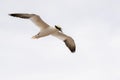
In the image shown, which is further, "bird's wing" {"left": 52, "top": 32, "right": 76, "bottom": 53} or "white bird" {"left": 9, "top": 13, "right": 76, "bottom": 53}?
"bird's wing" {"left": 52, "top": 32, "right": 76, "bottom": 53}

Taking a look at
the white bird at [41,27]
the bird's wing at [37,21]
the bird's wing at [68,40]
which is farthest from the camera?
the bird's wing at [68,40]

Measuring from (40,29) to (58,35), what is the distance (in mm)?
3463

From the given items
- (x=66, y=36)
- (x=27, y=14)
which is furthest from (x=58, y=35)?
(x=27, y=14)

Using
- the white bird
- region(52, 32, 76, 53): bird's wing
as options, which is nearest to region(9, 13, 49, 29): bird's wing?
the white bird

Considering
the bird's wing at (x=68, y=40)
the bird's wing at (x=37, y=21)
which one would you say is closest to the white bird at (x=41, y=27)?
the bird's wing at (x=37, y=21)

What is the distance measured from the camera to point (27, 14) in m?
29.9

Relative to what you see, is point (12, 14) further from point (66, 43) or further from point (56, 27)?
point (66, 43)

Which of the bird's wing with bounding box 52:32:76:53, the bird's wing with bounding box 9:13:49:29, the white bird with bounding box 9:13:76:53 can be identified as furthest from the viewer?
the bird's wing with bounding box 52:32:76:53

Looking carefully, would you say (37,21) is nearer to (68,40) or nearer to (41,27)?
(41,27)

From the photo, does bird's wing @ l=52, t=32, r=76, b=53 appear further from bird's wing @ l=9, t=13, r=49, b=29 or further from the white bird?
bird's wing @ l=9, t=13, r=49, b=29

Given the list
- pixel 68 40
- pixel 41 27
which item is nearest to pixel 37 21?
pixel 41 27

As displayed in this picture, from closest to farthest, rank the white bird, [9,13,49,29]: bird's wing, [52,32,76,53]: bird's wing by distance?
the white bird < [9,13,49,29]: bird's wing < [52,32,76,53]: bird's wing

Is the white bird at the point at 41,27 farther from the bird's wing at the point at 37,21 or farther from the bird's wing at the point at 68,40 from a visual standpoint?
the bird's wing at the point at 68,40

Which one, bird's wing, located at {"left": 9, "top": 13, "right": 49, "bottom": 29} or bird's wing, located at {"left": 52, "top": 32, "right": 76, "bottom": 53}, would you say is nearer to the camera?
bird's wing, located at {"left": 9, "top": 13, "right": 49, "bottom": 29}
